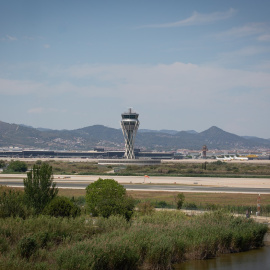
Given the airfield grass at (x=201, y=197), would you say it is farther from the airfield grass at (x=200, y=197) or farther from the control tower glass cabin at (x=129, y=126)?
the control tower glass cabin at (x=129, y=126)

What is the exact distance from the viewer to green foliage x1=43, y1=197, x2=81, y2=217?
4284 centimetres

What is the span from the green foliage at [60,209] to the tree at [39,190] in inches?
112

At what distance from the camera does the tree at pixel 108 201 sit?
45.8 metres

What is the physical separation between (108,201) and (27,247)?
15.5 meters

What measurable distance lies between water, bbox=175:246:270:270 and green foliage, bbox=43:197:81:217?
11982 mm

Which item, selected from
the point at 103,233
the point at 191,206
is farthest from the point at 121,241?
the point at 191,206

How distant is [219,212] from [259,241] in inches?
173

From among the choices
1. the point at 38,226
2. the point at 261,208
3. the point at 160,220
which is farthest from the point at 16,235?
the point at 261,208

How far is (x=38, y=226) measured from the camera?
36094 mm

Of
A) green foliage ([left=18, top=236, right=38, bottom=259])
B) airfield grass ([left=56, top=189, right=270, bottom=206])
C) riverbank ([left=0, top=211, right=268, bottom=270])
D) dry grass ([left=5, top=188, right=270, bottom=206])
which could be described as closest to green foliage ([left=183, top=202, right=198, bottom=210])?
dry grass ([left=5, top=188, right=270, bottom=206])

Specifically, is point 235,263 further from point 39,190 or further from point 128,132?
point 128,132

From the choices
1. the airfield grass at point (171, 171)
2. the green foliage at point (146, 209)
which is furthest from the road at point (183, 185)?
the green foliage at point (146, 209)

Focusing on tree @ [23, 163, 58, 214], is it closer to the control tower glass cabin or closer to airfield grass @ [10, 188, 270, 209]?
airfield grass @ [10, 188, 270, 209]

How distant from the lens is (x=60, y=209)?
43000 mm
